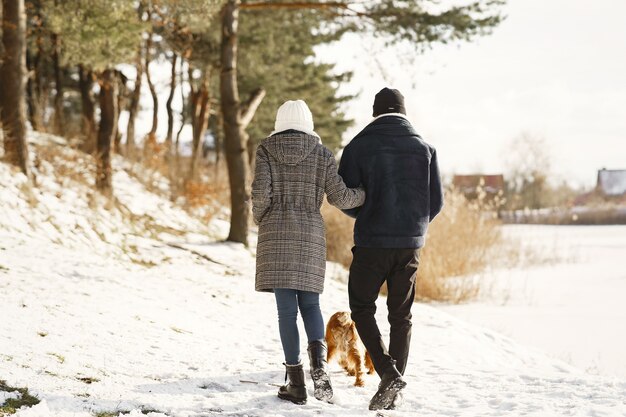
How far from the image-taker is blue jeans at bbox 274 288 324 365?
387cm

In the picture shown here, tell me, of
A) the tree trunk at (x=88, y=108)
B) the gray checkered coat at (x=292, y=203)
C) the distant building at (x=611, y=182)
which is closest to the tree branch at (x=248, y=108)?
the tree trunk at (x=88, y=108)

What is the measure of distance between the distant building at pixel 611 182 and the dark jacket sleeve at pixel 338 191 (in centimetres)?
6303

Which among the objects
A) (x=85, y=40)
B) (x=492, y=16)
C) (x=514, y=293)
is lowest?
(x=514, y=293)

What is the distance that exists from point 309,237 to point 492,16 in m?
8.97

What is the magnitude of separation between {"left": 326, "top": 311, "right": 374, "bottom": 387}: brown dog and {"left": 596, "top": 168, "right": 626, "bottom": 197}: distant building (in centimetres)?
6236

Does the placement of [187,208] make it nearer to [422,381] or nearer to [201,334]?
[201,334]

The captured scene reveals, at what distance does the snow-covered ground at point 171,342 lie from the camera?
12.7 feet

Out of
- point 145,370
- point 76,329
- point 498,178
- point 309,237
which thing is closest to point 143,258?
point 76,329

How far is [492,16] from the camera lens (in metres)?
11.4

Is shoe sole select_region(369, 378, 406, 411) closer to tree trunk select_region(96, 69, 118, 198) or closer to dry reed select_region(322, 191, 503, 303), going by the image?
dry reed select_region(322, 191, 503, 303)

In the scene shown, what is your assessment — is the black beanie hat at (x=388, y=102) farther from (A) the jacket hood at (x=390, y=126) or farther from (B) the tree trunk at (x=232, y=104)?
(B) the tree trunk at (x=232, y=104)

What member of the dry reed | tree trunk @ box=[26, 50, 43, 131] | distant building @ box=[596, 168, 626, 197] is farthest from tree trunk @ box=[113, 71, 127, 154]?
distant building @ box=[596, 168, 626, 197]

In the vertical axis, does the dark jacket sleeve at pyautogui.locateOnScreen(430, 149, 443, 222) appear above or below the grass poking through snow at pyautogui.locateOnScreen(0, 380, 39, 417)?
above

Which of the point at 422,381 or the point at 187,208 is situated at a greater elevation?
the point at 187,208
